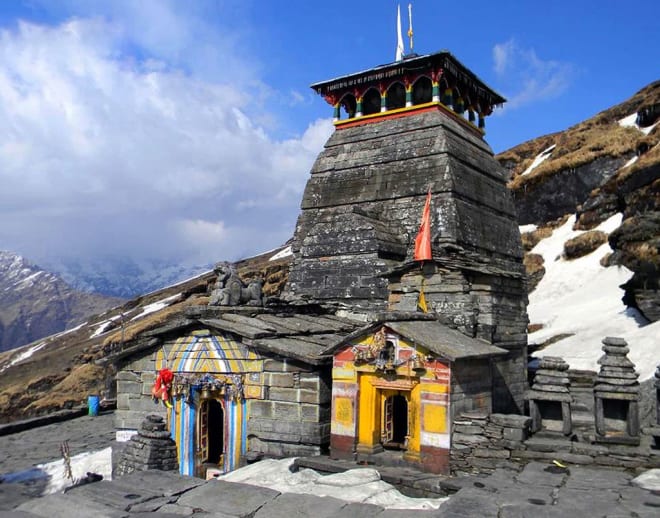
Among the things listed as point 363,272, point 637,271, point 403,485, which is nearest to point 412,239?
point 363,272

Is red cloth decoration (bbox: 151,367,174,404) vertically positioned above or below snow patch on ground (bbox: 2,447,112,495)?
above

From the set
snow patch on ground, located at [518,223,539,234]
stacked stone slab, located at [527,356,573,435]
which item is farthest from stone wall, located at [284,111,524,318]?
snow patch on ground, located at [518,223,539,234]

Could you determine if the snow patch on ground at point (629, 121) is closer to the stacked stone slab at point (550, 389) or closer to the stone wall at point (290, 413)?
the stacked stone slab at point (550, 389)

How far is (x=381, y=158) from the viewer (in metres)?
26.4

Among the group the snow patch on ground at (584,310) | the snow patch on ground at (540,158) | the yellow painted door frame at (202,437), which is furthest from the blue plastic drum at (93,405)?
the snow patch on ground at (540,158)

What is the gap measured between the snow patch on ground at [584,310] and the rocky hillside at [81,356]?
21.0 m

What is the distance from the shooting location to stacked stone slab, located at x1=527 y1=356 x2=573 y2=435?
590 inches

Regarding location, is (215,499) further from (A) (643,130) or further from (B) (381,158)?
(A) (643,130)

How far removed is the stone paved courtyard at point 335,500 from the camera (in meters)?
9.66

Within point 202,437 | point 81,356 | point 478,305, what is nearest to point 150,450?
point 202,437

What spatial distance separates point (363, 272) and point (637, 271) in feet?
53.2

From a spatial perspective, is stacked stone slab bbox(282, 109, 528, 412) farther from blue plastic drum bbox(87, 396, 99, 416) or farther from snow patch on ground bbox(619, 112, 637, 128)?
snow patch on ground bbox(619, 112, 637, 128)

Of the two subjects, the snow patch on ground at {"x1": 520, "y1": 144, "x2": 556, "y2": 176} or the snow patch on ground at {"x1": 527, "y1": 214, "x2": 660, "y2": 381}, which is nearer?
the snow patch on ground at {"x1": 527, "y1": 214, "x2": 660, "y2": 381}

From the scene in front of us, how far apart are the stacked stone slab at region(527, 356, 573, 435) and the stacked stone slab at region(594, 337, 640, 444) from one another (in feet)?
2.50
